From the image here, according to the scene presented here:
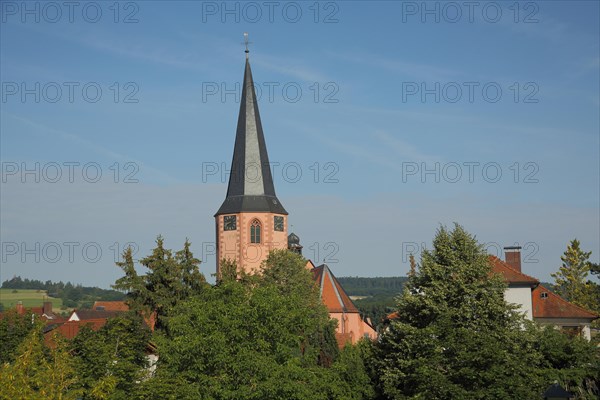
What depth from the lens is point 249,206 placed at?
66.6 m

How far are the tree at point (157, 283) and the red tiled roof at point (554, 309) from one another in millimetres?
19529

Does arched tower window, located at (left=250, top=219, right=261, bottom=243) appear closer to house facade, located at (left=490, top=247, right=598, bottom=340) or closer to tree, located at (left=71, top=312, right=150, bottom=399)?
house facade, located at (left=490, top=247, right=598, bottom=340)

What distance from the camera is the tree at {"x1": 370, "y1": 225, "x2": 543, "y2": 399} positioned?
100.0 feet

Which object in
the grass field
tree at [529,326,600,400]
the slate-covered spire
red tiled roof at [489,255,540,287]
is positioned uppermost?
the slate-covered spire

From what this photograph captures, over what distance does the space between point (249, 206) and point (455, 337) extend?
3620 centimetres

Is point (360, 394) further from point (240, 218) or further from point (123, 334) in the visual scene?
point (240, 218)

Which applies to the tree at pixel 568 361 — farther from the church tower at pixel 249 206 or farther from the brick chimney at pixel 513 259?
the church tower at pixel 249 206

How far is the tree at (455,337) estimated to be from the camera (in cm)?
3047

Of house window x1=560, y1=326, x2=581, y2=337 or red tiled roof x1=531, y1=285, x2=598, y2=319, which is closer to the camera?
house window x1=560, y1=326, x2=581, y2=337

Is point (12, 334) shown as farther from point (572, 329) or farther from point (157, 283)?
point (572, 329)

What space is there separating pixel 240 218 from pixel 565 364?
35565 mm

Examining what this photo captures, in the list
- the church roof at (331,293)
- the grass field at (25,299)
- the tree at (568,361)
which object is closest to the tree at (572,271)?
the church roof at (331,293)

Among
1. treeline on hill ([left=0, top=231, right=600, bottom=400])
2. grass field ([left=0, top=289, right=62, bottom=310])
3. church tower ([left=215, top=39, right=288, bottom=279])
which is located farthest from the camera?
grass field ([left=0, top=289, right=62, bottom=310])

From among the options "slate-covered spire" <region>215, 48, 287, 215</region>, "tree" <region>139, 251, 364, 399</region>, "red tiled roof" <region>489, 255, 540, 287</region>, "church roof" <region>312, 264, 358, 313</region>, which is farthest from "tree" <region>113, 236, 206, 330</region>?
"church roof" <region>312, 264, 358, 313</region>
